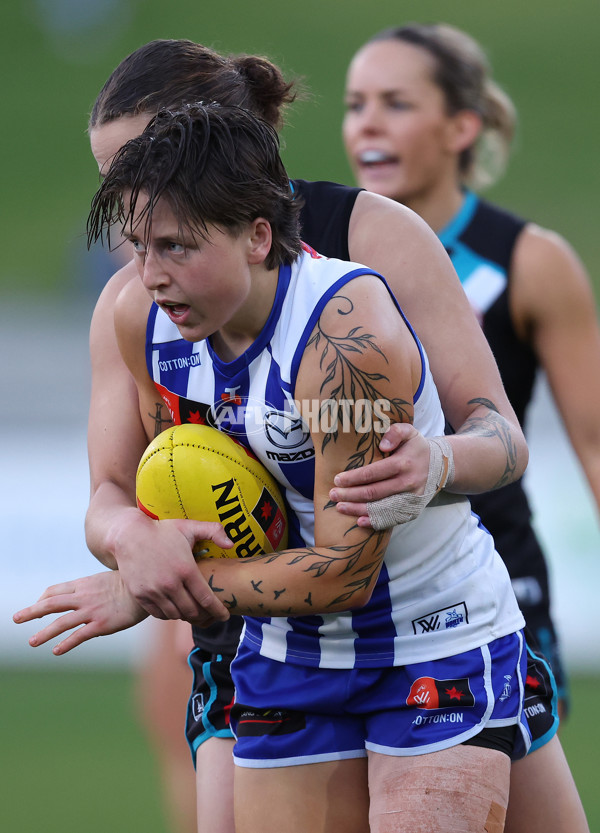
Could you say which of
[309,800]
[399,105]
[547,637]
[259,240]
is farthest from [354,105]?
[309,800]

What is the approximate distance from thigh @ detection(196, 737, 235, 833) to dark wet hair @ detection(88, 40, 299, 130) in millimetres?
1569

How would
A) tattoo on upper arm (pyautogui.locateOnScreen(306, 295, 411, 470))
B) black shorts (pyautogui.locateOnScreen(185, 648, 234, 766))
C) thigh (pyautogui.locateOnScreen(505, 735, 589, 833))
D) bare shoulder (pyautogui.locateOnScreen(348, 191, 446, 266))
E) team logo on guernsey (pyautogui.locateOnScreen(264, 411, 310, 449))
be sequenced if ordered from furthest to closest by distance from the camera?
black shorts (pyautogui.locateOnScreen(185, 648, 234, 766)) → bare shoulder (pyautogui.locateOnScreen(348, 191, 446, 266)) → thigh (pyautogui.locateOnScreen(505, 735, 589, 833)) → team logo on guernsey (pyautogui.locateOnScreen(264, 411, 310, 449)) → tattoo on upper arm (pyautogui.locateOnScreen(306, 295, 411, 470))

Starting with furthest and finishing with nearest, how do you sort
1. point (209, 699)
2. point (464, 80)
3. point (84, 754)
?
point (84, 754)
point (464, 80)
point (209, 699)

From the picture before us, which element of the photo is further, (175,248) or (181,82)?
(181,82)

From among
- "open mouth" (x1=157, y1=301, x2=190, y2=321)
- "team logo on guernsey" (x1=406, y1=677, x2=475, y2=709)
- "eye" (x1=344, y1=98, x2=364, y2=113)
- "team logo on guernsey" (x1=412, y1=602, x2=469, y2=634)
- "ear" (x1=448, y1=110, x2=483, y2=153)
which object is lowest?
"team logo on guernsey" (x1=406, y1=677, x2=475, y2=709)

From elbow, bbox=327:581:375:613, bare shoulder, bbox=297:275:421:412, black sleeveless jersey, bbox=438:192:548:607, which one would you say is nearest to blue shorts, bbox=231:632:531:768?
elbow, bbox=327:581:375:613

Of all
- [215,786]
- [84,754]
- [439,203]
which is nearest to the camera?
[215,786]

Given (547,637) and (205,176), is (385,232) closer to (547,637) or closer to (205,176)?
(205,176)

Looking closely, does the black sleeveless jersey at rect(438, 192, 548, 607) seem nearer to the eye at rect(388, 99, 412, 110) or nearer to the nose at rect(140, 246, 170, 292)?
the eye at rect(388, 99, 412, 110)

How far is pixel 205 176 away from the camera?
2.43m

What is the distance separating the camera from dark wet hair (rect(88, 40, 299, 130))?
113 inches

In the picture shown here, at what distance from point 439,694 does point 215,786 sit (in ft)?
2.48

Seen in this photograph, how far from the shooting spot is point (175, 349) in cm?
270

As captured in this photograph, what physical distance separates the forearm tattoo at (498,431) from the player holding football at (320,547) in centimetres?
8
